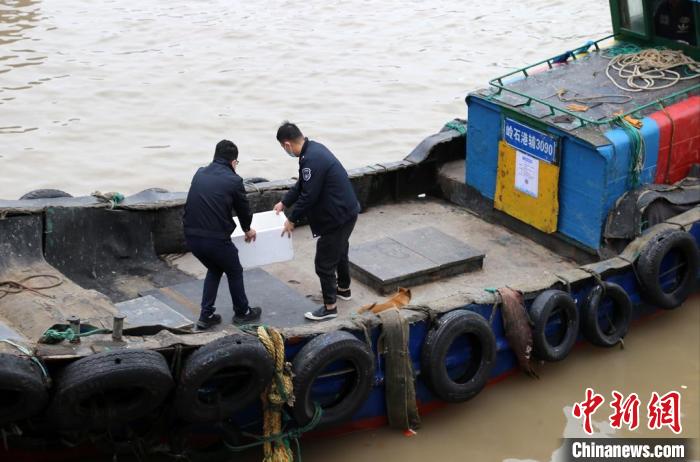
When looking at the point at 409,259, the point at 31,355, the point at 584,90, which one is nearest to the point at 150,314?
the point at 31,355

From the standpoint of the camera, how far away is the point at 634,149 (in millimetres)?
7926

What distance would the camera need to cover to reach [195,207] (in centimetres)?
660

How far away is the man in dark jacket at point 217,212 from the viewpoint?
21.6ft

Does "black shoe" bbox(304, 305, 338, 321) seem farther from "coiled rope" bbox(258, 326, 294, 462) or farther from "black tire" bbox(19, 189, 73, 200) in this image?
"black tire" bbox(19, 189, 73, 200)

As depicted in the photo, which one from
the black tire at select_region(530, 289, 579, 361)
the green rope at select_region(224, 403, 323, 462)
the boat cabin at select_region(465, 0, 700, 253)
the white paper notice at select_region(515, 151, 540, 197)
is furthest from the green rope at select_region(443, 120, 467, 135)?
the green rope at select_region(224, 403, 323, 462)

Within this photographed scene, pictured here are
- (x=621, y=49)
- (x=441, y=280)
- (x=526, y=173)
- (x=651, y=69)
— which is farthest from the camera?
(x=621, y=49)

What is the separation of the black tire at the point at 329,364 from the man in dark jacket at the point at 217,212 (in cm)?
86

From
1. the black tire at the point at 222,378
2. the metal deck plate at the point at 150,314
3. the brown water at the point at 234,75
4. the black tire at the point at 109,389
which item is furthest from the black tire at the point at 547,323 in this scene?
the brown water at the point at 234,75

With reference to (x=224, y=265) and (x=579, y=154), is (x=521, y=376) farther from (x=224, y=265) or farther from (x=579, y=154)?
(x=224, y=265)

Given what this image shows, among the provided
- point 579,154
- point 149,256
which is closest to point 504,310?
point 579,154

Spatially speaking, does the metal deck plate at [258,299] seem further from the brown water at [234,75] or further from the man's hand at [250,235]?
the brown water at [234,75]

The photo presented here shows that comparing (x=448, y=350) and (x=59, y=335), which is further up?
(x=59, y=335)

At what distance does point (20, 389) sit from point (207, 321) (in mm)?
1820

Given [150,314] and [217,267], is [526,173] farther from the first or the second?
[150,314]
